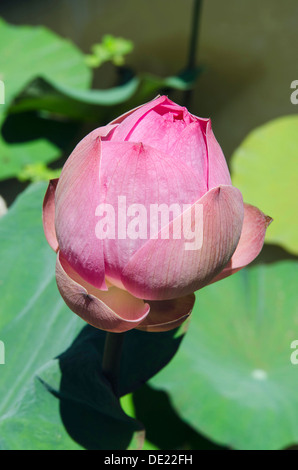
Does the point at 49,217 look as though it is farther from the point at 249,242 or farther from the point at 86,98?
the point at 86,98

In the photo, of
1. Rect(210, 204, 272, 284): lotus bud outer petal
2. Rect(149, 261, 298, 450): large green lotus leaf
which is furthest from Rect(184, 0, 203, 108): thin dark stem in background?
Rect(210, 204, 272, 284): lotus bud outer petal

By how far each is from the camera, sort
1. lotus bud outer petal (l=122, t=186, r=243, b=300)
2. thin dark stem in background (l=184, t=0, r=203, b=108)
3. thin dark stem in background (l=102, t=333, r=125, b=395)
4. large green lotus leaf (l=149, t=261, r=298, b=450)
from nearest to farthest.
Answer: lotus bud outer petal (l=122, t=186, r=243, b=300) → thin dark stem in background (l=102, t=333, r=125, b=395) → large green lotus leaf (l=149, t=261, r=298, b=450) → thin dark stem in background (l=184, t=0, r=203, b=108)

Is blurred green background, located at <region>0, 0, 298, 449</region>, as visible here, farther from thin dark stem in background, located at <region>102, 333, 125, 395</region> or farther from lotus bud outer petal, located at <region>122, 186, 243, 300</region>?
lotus bud outer petal, located at <region>122, 186, 243, 300</region>

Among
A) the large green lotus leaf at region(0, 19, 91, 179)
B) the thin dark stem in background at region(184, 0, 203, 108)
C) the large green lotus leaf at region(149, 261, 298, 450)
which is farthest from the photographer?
the thin dark stem in background at region(184, 0, 203, 108)

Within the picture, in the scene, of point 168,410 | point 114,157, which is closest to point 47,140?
point 168,410

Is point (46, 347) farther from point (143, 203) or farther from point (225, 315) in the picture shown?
point (225, 315)

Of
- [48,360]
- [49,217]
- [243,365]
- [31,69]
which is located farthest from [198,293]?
[31,69]

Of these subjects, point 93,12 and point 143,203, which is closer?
point 143,203
